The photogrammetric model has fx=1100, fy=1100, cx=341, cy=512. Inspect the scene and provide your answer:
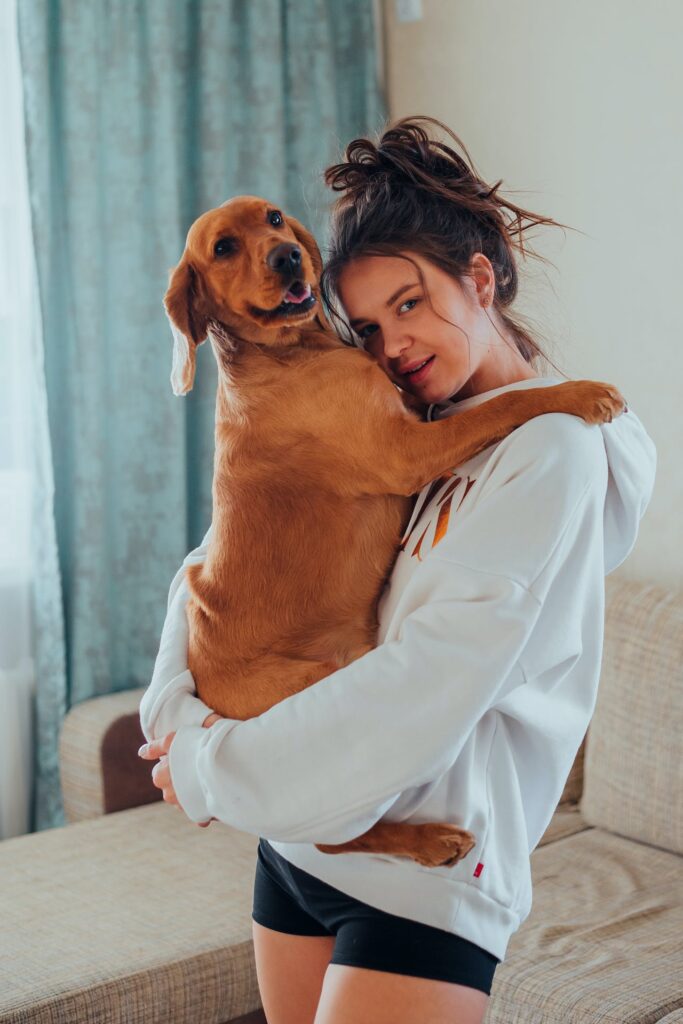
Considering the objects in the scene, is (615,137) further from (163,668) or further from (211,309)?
(163,668)

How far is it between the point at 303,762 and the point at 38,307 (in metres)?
2.15

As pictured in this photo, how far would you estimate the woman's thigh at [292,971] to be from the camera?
120 cm

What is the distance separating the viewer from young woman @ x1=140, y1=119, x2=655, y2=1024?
3.26 ft

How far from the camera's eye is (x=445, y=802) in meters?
1.07

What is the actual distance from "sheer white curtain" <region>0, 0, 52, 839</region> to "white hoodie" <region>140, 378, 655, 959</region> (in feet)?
6.13

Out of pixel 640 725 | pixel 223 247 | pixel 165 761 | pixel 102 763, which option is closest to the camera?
pixel 165 761

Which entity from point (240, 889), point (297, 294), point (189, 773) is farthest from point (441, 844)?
point (240, 889)

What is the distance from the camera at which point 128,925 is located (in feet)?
6.81

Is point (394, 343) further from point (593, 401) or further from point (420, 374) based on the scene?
point (593, 401)

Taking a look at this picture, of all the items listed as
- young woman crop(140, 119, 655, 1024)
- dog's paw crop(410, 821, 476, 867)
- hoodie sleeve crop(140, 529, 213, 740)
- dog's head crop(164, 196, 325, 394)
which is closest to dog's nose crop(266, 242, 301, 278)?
dog's head crop(164, 196, 325, 394)

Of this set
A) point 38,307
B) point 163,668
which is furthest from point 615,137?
point 163,668

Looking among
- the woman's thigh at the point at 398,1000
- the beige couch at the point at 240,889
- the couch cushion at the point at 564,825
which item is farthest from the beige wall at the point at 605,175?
the woman's thigh at the point at 398,1000

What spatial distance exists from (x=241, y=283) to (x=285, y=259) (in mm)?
75

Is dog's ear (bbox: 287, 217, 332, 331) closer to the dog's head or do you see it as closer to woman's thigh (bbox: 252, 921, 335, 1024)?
the dog's head
